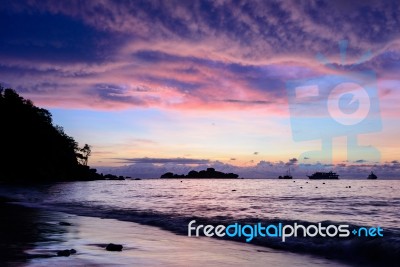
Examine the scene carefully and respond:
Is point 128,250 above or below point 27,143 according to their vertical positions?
below

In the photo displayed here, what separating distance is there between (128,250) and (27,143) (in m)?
103

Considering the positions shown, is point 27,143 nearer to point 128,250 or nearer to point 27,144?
point 27,144

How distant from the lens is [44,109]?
128250mm

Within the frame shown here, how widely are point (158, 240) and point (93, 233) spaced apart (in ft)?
9.33

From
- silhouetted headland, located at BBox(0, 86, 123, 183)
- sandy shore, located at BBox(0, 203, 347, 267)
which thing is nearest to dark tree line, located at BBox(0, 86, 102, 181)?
silhouetted headland, located at BBox(0, 86, 123, 183)

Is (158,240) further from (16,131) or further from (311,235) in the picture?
(16,131)

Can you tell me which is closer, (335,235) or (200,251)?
(200,251)

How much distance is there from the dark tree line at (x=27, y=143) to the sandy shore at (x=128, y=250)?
81.5 metres

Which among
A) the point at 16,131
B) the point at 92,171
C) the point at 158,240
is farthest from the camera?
the point at 92,171

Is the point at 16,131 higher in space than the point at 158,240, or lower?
higher

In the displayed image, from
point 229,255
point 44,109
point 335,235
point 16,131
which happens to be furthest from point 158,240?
point 44,109

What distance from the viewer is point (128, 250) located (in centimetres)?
1113

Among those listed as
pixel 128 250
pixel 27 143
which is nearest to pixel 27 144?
pixel 27 143

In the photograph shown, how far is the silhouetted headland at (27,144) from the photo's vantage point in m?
95.6
